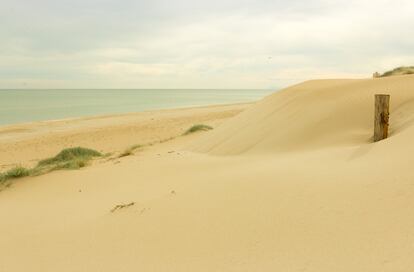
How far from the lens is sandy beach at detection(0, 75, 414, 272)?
251cm

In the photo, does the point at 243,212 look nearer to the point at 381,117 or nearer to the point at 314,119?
the point at 381,117

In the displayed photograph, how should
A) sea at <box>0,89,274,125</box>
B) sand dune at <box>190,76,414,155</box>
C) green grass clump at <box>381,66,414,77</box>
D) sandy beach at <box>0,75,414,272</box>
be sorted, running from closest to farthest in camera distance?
sandy beach at <box>0,75,414,272</box> → sand dune at <box>190,76,414,155</box> → green grass clump at <box>381,66,414,77</box> → sea at <box>0,89,274,125</box>

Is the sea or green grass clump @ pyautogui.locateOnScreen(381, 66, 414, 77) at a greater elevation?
green grass clump @ pyautogui.locateOnScreen(381, 66, 414, 77)

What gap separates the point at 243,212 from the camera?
327cm

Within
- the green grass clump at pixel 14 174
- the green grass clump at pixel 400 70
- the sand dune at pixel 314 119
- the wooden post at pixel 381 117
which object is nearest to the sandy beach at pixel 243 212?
the sand dune at pixel 314 119

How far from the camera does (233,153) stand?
24.0 feet

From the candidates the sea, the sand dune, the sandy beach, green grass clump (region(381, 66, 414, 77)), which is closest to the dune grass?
the sandy beach

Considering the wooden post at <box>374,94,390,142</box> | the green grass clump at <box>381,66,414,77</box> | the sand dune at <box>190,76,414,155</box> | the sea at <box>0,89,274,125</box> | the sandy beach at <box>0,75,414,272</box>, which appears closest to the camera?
the sandy beach at <box>0,75,414,272</box>

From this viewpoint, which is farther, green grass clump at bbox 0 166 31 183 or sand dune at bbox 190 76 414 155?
green grass clump at bbox 0 166 31 183

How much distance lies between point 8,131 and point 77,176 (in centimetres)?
1859

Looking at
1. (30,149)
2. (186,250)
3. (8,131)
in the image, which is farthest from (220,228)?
(8,131)

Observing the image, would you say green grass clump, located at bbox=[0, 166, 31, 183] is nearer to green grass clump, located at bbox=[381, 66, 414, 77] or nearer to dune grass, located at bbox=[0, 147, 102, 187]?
dune grass, located at bbox=[0, 147, 102, 187]

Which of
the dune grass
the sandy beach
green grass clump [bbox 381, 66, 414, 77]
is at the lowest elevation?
the dune grass

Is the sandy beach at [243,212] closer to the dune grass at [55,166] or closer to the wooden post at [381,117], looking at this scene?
the dune grass at [55,166]
